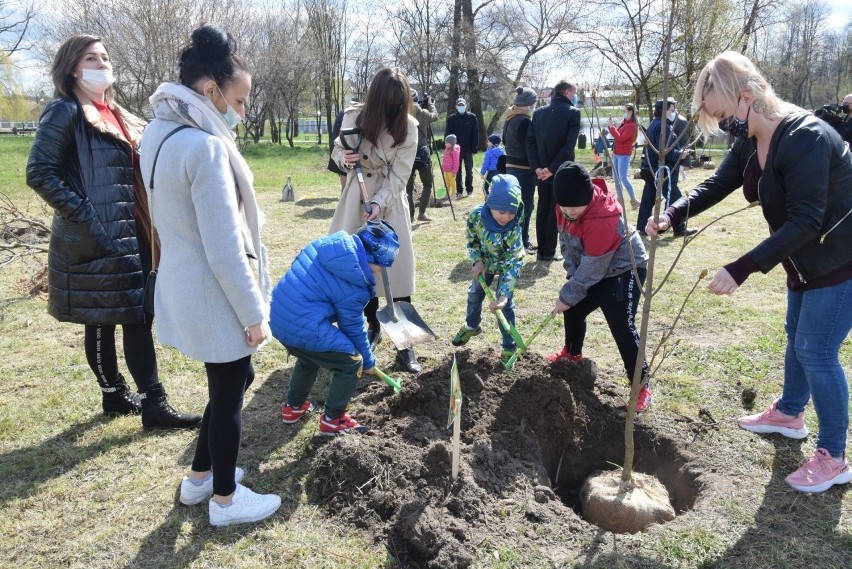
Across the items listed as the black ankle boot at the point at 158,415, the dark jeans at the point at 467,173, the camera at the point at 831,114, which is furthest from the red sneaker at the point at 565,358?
the dark jeans at the point at 467,173

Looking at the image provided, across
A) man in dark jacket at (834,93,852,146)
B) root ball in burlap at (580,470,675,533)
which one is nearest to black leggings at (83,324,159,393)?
root ball in burlap at (580,470,675,533)

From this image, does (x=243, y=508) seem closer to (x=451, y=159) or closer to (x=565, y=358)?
(x=565, y=358)

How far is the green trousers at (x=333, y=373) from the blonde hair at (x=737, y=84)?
1918 millimetres

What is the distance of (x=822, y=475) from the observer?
273cm

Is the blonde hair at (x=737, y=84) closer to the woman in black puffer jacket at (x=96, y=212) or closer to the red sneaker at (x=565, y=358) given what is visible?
the red sneaker at (x=565, y=358)

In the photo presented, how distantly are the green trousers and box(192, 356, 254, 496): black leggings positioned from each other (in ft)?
1.49

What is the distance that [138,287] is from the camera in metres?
3.25

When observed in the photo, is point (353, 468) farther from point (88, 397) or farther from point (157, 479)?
point (88, 397)

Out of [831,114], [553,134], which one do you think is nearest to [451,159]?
[553,134]

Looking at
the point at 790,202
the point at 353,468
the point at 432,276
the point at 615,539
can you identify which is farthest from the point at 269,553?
the point at 432,276

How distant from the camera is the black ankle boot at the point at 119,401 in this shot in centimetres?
350

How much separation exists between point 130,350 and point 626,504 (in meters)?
2.62

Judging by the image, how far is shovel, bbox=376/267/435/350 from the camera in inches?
142

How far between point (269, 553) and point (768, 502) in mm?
2137
